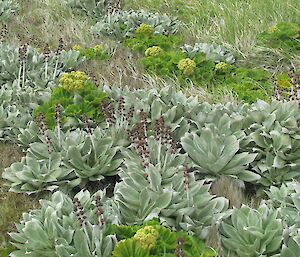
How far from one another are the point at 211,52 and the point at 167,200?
10.3 ft

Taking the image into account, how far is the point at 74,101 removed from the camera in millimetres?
4645

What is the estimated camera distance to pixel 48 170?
12.8 ft

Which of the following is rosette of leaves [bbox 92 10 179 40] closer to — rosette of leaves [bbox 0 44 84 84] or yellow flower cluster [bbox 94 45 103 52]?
yellow flower cluster [bbox 94 45 103 52]

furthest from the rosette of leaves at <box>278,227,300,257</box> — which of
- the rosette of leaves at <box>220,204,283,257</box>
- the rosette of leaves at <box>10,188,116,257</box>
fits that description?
the rosette of leaves at <box>10,188,116,257</box>

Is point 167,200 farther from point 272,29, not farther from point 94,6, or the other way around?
point 94,6

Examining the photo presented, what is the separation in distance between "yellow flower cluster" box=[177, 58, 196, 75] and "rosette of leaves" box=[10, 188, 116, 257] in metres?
2.50

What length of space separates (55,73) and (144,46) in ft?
4.56

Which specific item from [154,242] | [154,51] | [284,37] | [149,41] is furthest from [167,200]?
[149,41]

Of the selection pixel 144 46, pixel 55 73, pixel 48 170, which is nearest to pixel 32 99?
pixel 55 73

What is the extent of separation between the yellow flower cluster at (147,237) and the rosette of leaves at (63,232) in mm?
197

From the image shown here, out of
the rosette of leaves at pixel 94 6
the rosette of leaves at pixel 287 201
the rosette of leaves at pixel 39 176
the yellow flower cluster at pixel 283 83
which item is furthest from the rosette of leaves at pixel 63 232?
the rosette of leaves at pixel 94 6

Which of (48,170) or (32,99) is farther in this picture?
(32,99)

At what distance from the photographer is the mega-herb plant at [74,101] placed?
455 cm

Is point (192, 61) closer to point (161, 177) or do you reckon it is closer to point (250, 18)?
point (250, 18)
